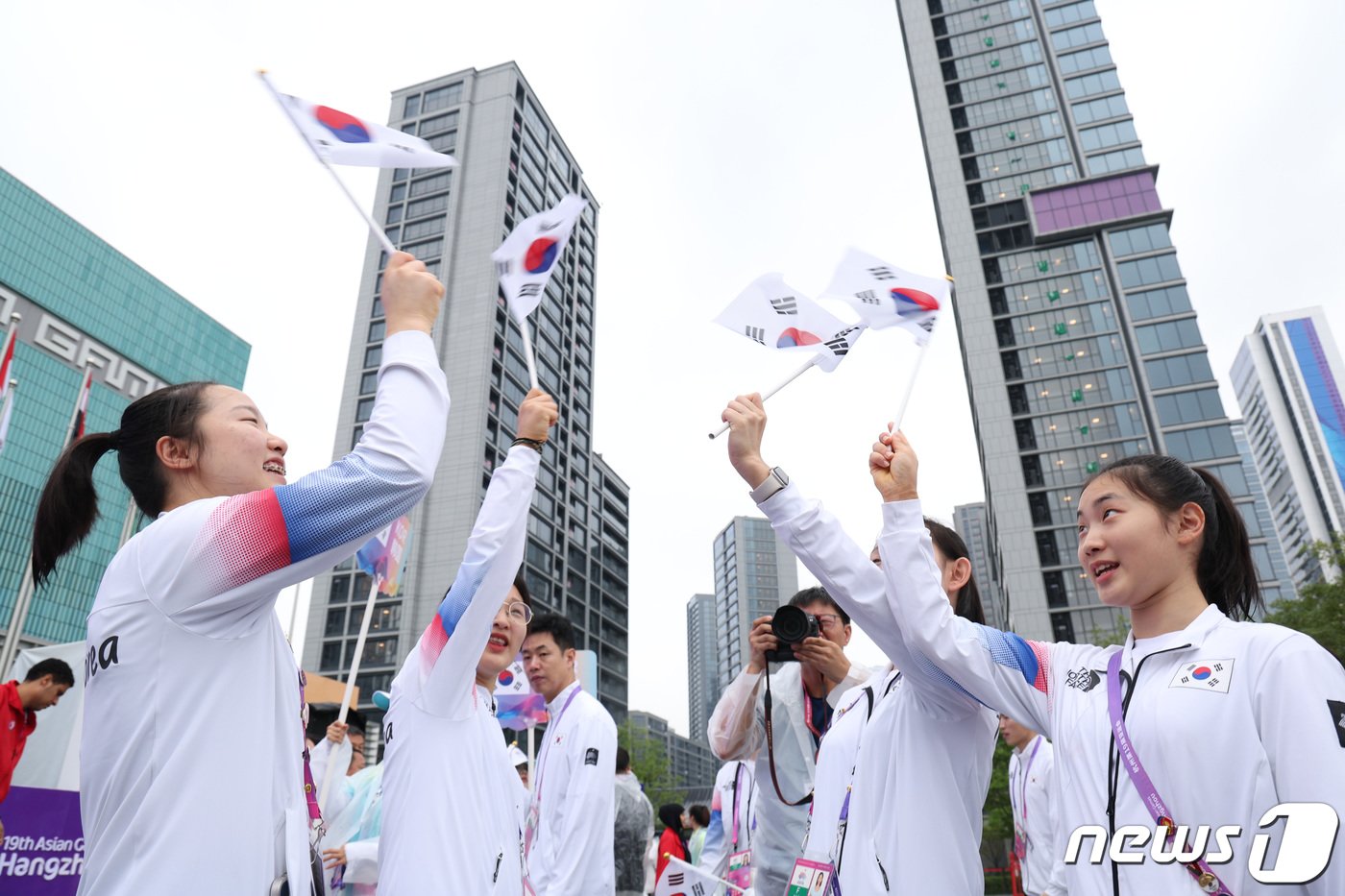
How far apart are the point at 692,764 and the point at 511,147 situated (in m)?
124

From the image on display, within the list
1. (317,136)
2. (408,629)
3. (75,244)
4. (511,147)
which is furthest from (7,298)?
(317,136)

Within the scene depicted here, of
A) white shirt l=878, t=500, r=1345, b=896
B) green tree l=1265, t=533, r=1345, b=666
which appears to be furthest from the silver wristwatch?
green tree l=1265, t=533, r=1345, b=666

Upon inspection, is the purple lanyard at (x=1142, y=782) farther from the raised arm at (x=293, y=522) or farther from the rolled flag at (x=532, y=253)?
the rolled flag at (x=532, y=253)

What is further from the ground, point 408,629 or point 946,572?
point 408,629

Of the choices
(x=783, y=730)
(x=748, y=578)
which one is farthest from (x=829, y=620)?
(x=748, y=578)

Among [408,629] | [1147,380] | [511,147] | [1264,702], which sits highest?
[511,147]

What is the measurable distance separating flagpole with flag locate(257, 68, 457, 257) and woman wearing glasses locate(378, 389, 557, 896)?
87 cm

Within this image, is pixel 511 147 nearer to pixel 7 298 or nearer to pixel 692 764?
pixel 7 298

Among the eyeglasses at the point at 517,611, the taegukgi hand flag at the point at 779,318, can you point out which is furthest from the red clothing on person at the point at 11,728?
the taegukgi hand flag at the point at 779,318

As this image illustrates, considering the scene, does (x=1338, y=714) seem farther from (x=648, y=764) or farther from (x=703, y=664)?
(x=703, y=664)

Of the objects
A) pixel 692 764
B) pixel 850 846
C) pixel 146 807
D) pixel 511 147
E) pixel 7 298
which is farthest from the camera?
pixel 692 764

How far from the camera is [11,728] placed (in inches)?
212

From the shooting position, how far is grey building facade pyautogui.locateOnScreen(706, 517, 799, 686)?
134 metres

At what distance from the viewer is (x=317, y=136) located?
2.58 metres
